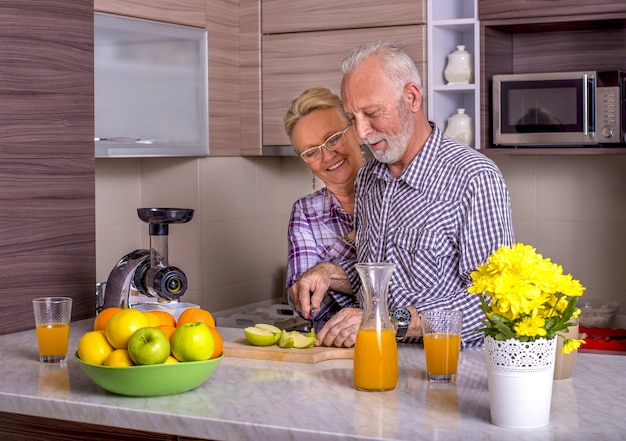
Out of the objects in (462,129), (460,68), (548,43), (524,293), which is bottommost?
(524,293)

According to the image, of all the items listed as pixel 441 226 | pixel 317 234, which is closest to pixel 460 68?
pixel 317 234

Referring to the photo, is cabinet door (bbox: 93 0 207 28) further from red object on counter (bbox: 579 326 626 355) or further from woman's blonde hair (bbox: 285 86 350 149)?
red object on counter (bbox: 579 326 626 355)

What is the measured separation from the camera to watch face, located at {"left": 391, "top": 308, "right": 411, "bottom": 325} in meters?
2.13

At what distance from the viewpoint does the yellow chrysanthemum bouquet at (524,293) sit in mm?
1438

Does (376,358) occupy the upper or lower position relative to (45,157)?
lower

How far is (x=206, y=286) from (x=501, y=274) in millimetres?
2372

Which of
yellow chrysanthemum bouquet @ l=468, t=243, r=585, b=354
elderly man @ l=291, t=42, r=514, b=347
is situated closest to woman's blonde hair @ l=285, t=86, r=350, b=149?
elderly man @ l=291, t=42, r=514, b=347

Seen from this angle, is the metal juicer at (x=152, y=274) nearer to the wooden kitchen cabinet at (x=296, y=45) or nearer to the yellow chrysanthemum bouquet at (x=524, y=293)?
the yellow chrysanthemum bouquet at (x=524, y=293)

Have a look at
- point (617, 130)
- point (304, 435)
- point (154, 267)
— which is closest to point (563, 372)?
point (304, 435)

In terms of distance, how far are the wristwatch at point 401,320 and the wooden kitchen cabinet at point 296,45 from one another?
4.93ft

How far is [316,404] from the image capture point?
1646 mm

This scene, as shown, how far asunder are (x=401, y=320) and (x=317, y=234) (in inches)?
28.4

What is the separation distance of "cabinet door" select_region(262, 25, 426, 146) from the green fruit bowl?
200 centimetres

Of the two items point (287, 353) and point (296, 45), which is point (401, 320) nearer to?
point (287, 353)
